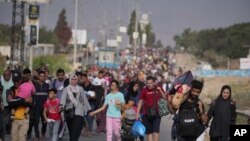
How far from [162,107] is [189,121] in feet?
13.8

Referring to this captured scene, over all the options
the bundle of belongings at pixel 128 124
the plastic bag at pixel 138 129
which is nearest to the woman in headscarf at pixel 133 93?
the bundle of belongings at pixel 128 124

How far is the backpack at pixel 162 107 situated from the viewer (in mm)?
15867

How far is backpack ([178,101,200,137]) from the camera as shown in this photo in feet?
38.4

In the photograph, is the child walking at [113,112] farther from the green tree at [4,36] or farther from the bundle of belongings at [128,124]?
the green tree at [4,36]

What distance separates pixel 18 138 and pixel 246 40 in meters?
116

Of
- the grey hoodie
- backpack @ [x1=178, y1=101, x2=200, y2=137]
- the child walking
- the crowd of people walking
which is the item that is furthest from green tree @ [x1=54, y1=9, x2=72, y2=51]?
backpack @ [x1=178, y1=101, x2=200, y2=137]

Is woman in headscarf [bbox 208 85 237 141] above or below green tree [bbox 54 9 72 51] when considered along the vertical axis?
below

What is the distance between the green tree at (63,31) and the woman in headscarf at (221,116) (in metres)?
145

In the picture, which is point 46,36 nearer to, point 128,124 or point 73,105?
point 128,124

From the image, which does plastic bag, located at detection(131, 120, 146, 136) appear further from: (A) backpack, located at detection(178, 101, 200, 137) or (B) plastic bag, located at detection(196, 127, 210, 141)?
(A) backpack, located at detection(178, 101, 200, 137)

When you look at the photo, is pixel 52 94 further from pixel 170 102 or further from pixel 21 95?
pixel 170 102

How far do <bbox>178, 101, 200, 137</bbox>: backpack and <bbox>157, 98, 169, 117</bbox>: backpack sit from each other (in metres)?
4.06

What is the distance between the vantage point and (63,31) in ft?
527

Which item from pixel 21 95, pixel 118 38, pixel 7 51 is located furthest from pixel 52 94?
pixel 118 38
